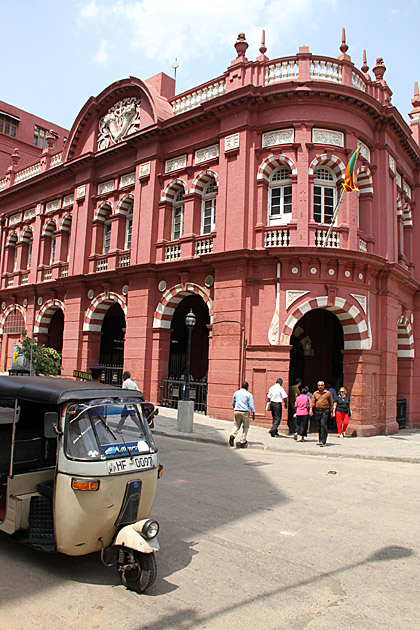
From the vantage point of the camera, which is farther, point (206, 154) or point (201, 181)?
point (201, 181)

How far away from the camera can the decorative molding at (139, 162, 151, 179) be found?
20688 mm

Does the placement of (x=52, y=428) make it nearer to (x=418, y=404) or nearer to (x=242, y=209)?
(x=242, y=209)

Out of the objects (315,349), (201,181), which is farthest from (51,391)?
(315,349)

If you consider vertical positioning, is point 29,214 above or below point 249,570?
above

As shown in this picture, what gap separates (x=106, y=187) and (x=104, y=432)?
19824 millimetres

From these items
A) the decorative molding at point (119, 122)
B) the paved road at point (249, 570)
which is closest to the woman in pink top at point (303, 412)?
the paved road at point (249, 570)

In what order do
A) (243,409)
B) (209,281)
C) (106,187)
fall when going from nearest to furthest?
1. (243,409)
2. (209,281)
3. (106,187)

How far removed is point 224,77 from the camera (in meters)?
18.6

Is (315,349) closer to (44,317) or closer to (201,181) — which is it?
(201,181)


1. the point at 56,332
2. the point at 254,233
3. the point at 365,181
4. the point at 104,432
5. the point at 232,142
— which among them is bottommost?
the point at 104,432

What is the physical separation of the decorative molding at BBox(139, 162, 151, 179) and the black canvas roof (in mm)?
16385

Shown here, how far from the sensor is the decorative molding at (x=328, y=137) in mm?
17109

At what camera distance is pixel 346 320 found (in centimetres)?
1686

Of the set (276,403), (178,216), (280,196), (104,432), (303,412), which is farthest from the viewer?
(178,216)
